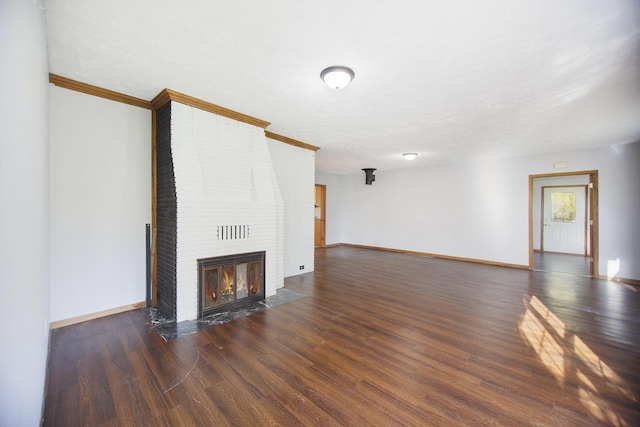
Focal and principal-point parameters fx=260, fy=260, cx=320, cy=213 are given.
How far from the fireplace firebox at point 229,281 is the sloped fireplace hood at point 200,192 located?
8 cm

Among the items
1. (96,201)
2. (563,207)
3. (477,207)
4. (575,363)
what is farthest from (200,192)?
(563,207)

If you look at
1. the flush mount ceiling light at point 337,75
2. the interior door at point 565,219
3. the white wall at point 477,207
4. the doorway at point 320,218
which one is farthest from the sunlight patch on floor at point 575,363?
the interior door at point 565,219

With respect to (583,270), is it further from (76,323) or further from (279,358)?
(76,323)

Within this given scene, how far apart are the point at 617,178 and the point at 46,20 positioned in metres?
8.36

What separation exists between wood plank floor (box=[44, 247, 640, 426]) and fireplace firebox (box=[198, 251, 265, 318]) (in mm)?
439

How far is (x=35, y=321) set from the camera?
1567 mm

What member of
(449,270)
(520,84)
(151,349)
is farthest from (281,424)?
(449,270)

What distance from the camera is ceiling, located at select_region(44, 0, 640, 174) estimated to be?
176cm

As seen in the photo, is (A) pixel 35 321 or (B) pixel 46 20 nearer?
(A) pixel 35 321

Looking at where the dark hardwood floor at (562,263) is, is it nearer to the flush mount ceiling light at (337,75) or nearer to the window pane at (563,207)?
the window pane at (563,207)

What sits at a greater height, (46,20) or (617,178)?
(46,20)

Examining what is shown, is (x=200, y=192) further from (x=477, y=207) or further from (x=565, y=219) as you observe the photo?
(x=565, y=219)

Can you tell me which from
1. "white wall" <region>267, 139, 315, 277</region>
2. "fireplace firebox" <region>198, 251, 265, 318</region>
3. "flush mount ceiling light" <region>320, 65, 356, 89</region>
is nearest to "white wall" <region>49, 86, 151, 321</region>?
"fireplace firebox" <region>198, 251, 265, 318</region>

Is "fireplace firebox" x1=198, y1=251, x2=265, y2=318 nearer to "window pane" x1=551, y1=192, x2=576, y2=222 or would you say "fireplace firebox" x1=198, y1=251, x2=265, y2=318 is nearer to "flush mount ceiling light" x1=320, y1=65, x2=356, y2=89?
"flush mount ceiling light" x1=320, y1=65, x2=356, y2=89
